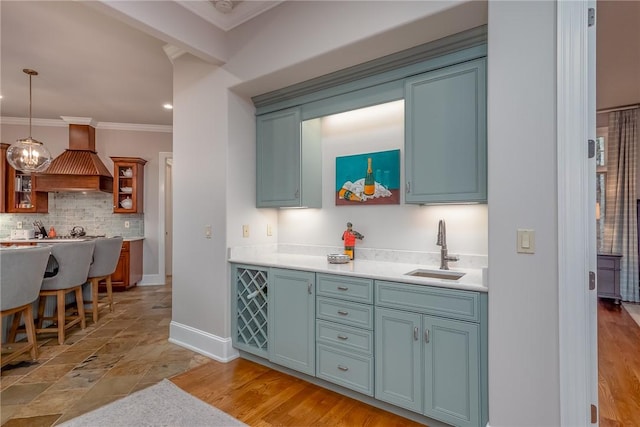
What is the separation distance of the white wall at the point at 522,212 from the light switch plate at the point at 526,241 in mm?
22

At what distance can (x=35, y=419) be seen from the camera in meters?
2.01

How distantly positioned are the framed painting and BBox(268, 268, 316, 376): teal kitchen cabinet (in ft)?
2.74

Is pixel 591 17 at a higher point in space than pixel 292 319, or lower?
higher

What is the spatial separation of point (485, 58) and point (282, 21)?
5.03 feet

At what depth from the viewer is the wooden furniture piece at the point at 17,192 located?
5.38 m

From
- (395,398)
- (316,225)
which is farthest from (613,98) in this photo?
(395,398)

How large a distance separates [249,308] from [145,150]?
15.0 feet

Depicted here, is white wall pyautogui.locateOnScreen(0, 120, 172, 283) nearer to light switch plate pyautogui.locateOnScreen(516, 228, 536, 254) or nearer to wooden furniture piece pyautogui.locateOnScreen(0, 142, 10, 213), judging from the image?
wooden furniture piece pyautogui.locateOnScreen(0, 142, 10, 213)

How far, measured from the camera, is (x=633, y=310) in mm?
4496

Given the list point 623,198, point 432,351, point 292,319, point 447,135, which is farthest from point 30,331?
point 623,198

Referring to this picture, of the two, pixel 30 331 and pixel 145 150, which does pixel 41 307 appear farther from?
pixel 145 150

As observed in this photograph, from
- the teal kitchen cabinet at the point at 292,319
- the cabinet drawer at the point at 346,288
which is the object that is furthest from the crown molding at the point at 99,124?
the cabinet drawer at the point at 346,288

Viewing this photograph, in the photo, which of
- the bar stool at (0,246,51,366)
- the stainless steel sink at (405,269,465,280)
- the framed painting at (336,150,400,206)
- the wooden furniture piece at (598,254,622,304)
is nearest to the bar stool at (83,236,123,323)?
the bar stool at (0,246,51,366)

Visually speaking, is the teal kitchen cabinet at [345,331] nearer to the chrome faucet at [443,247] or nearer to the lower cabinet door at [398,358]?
the lower cabinet door at [398,358]
